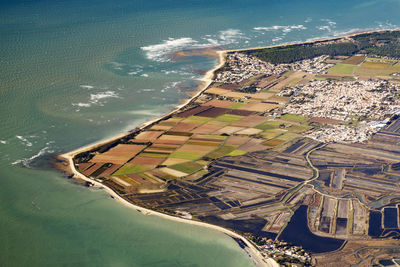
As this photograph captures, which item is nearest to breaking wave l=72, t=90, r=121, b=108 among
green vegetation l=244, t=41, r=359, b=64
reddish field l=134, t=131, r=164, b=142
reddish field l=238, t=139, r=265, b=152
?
reddish field l=134, t=131, r=164, b=142

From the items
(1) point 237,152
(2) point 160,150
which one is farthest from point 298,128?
(2) point 160,150

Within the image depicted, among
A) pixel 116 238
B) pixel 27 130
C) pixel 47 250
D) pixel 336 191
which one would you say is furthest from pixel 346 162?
pixel 27 130

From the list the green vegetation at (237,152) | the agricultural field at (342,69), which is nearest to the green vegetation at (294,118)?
the green vegetation at (237,152)

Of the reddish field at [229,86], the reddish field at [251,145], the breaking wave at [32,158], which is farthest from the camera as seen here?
the reddish field at [229,86]

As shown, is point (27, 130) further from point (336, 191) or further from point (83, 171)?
point (336, 191)

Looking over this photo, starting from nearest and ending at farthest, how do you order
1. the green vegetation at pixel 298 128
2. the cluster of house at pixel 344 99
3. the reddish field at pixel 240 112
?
1. the green vegetation at pixel 298 128
2. the reddish field at pixel 240 112
3. the cluster of house at pixel 344 99

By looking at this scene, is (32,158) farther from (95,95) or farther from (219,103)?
(219,103)

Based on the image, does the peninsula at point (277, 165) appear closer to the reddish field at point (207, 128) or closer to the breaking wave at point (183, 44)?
the reddish field at point (207, 128)
